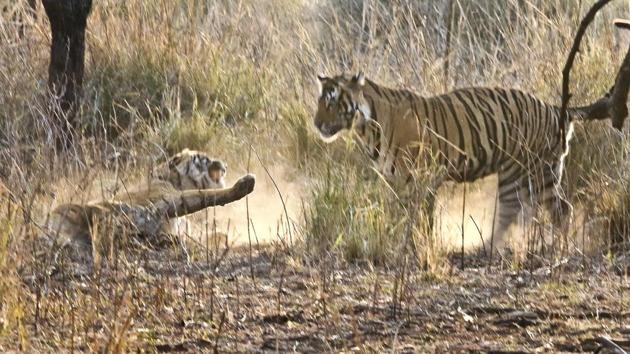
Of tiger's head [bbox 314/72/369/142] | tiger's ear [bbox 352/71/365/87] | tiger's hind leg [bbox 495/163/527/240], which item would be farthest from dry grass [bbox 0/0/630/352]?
tiger's ear [bbox 352/71/365/87]

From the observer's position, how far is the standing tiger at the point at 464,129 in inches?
323

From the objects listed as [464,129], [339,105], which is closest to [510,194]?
[464,129]

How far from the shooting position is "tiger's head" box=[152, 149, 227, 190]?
8.68 m

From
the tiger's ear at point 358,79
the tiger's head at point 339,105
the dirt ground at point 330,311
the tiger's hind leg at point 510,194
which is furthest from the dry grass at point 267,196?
the tiger's ear at point 358,79

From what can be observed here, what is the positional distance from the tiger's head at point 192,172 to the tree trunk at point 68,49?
811mm

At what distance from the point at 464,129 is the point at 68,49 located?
254 centimetres

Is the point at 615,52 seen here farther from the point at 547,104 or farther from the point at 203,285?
the point at 203,285

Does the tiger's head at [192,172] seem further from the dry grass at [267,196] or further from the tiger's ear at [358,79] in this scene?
the tiger's ear at [358,79]

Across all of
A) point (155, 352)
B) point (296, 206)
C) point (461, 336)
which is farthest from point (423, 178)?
point (155, 352)

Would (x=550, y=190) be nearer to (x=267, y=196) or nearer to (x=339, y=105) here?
(x=339, y=105)

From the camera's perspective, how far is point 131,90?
10781 millimetres

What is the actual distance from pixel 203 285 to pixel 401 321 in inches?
36.6

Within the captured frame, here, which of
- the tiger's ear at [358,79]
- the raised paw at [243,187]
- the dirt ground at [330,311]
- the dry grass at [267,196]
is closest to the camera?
the dirt ground at [330,311]

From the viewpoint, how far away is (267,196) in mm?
9414
